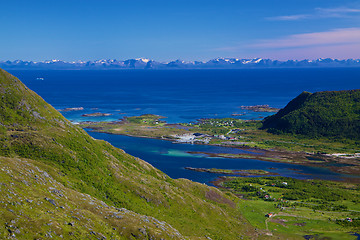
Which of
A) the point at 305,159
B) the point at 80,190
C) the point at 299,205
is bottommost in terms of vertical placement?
the point at 299,205

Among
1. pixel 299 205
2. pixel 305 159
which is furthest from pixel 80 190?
pixel 305 159

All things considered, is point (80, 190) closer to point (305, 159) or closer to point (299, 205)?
point (299, 205)

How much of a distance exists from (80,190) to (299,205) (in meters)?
70.1

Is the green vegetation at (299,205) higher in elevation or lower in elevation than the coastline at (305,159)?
lower

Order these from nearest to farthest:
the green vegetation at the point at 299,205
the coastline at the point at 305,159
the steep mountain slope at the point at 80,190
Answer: the steep mountain slope at the point at 80,190 → the green vegetation at the point at 299,205 → the coastline at the point at 305,159

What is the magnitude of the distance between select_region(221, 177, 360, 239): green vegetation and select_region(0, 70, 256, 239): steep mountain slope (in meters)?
8.13

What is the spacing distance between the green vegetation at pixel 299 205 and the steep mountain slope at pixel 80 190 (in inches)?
320

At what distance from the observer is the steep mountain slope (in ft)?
154

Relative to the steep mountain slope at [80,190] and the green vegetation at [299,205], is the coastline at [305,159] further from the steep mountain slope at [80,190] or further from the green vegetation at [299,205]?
the steep mountain slope at [80,190]

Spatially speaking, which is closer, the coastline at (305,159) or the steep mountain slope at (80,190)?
the steep mountain slope at (80,190)

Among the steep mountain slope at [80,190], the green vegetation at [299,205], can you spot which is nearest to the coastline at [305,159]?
the green vegetation at [299,205]

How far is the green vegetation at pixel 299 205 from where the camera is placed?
8819cm

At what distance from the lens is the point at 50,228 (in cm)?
4331

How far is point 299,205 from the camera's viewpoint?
10569 centimetres
